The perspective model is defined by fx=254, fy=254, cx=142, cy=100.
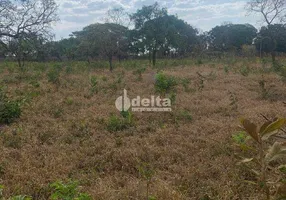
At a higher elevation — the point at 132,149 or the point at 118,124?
the point at 118,124

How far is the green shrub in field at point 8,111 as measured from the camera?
4.74 metres

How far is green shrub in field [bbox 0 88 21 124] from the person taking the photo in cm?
474

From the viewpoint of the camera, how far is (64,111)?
5.45 m

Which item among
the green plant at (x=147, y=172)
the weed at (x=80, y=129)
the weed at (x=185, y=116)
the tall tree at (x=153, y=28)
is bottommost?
the green plant at (x=147, y=172)

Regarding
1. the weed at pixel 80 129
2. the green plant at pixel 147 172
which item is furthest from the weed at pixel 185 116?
the green plant at pixel 147 172

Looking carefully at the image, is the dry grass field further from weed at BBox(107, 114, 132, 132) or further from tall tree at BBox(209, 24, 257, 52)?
tall tree at BBox(209, 24, 257, 52)

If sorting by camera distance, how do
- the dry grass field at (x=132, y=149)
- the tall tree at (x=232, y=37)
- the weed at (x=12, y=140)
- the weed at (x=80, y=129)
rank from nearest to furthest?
the dry grass field at (x=132, y=149)
the weed at (x=12, y=140)
the weed at (x=80, y=129)
the tall tree at (x=232, y=37)

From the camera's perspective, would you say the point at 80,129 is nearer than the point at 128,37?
Yes

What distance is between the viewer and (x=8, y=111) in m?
4.81

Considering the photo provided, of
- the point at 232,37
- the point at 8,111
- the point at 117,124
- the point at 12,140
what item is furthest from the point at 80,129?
the point at 232,37

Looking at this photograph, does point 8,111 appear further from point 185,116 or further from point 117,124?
point 185,116

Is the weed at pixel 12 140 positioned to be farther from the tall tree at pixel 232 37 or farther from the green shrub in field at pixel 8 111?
the tall tree at pixel 232 37

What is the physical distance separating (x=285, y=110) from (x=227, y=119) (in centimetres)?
132

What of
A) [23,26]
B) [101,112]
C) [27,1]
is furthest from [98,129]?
[27,1]
